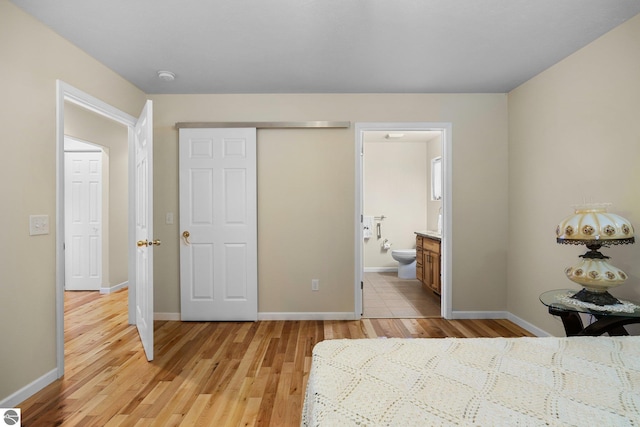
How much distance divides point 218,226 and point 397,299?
8.08 ft

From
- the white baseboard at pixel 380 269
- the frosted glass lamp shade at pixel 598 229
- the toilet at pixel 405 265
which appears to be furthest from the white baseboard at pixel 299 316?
the white baseboard at pixel 380 269

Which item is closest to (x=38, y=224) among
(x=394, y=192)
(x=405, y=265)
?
(x=405, y=265)

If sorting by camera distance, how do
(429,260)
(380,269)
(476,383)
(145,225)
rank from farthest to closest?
(380,269) → (429,260) → (145,225) → (476,383)

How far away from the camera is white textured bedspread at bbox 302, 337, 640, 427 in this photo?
2.77 ft

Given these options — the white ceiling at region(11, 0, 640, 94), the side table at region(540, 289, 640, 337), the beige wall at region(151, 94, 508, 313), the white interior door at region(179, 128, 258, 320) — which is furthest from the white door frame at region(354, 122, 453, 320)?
the side table at region(540, 289, 640, 337)

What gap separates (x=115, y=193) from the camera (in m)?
4.67

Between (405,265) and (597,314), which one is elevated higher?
(597,314)

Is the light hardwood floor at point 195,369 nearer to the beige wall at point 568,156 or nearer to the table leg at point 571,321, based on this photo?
the beige wall at point 568,156

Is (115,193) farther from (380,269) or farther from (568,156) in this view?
(568,156)

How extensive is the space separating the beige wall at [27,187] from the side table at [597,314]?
10.8 ft

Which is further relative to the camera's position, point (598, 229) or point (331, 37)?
point (331, 37)

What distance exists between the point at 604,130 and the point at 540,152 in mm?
636

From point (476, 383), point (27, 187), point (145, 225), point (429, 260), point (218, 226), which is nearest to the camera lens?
point (476, 383)

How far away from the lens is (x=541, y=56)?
2.51 metres
